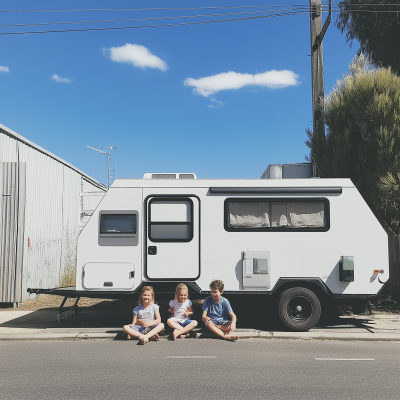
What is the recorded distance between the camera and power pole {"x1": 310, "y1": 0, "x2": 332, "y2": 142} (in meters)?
11.5

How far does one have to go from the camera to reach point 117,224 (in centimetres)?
795

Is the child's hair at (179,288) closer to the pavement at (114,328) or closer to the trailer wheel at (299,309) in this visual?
the pavement at (114,328)

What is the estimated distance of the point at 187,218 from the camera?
26.1ft

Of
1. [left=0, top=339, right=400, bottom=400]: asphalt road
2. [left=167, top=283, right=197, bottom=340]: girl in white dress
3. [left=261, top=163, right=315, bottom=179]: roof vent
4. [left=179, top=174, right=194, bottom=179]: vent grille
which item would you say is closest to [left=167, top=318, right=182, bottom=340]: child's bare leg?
[left=167, top=283, right=197, bottom=340]: girl in white dress

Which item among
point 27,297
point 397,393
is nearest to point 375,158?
point 397,393

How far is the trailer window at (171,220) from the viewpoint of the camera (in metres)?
7.91

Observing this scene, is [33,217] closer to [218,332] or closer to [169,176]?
[169,176]

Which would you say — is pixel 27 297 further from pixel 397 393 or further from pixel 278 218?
pixel 397 393

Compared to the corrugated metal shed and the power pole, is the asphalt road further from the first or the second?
the power pole

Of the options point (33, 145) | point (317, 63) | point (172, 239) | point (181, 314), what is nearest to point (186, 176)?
point (172, 239)

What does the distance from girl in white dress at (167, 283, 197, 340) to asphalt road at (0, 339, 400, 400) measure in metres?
0.21

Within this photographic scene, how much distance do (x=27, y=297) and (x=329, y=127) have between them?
894 centimetres

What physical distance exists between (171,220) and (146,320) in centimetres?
181

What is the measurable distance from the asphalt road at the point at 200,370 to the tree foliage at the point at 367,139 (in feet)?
14.5
